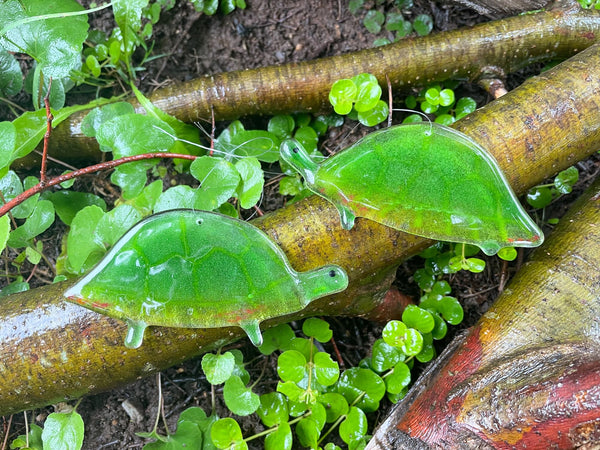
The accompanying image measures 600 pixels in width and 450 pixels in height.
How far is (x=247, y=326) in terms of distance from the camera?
107cm

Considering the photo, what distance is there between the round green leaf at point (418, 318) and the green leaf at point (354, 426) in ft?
0.92

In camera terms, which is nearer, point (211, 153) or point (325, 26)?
point (211, 153)

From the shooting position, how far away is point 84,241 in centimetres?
129

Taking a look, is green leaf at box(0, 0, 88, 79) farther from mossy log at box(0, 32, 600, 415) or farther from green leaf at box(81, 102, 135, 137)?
mossy log at box(0, 32, 600, 415)

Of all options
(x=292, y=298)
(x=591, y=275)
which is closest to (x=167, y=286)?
(x=292, y=298)

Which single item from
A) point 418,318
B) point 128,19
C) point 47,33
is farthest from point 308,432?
point 128,19

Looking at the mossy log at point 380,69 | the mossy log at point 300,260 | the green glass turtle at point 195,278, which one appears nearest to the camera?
the green glass turtle at point 195,278

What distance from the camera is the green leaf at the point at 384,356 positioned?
1.43 m

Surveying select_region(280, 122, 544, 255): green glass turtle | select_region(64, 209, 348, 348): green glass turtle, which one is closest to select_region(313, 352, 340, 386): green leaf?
select_region(64, 209, 348, 348): green glass turtle

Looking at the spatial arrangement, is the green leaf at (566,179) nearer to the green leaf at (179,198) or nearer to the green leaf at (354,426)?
the green leaf at (354,426)

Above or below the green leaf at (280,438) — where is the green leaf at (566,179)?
above

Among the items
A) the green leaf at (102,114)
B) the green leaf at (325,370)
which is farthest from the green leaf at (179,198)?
the green leaf at (325,370)

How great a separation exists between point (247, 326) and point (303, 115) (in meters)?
0.90

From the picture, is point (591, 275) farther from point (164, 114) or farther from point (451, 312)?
point (164, 114)
